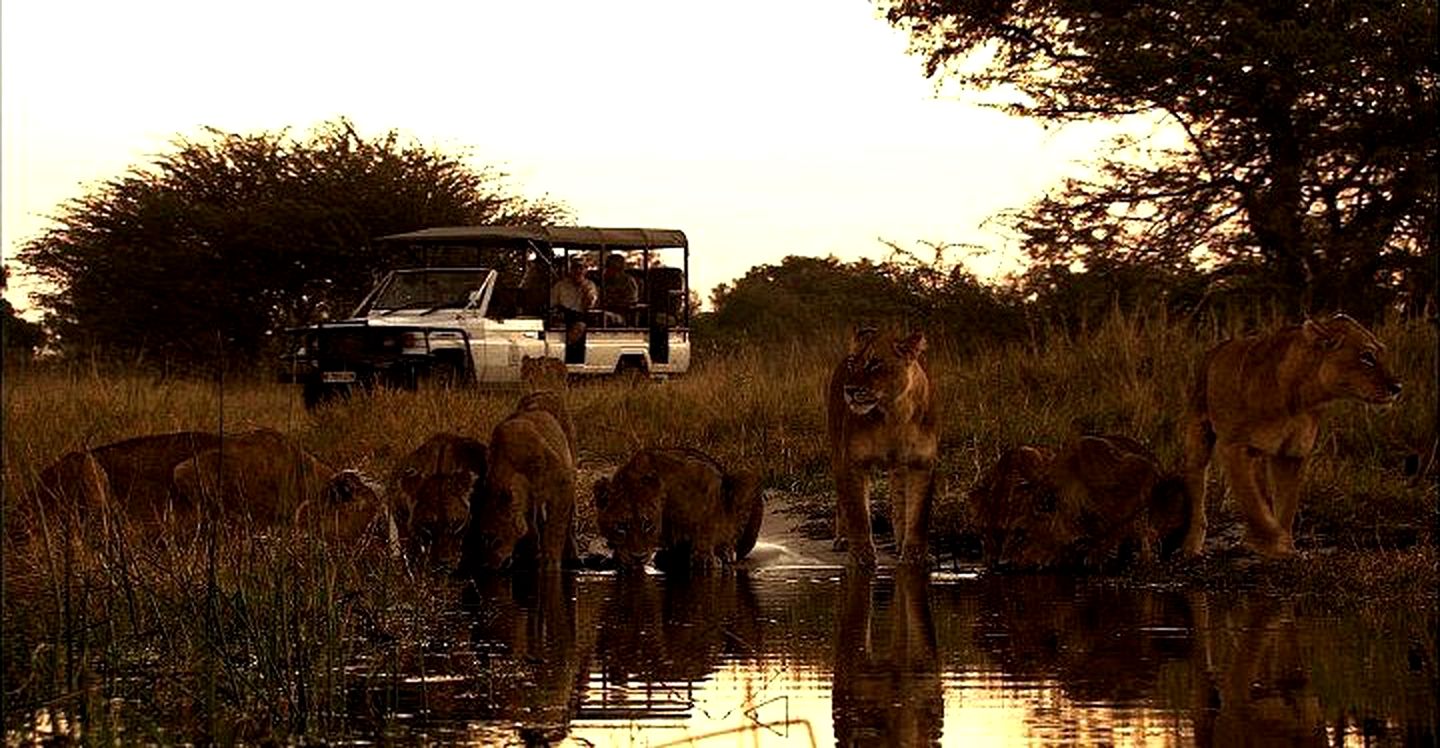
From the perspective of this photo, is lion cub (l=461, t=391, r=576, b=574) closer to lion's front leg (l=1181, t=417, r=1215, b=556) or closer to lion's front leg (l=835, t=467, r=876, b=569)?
lion's front leg (l=835, t=467, r=876, b=569)

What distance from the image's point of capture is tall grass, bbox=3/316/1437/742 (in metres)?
7.04

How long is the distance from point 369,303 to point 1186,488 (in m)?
17.1

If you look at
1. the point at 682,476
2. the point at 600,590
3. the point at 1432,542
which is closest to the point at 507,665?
the point at 600,590

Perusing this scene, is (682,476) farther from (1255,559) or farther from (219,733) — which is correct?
(219,733)

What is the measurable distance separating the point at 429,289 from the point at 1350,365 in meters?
17.4

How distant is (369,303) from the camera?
28188 millimetres

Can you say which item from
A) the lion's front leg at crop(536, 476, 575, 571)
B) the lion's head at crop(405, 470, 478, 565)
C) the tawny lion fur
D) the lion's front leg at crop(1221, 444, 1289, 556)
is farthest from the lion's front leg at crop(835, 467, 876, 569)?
the tawny lion fur

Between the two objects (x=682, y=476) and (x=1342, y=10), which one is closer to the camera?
(x=682, y=476)

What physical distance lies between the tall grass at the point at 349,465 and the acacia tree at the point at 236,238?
450 inches

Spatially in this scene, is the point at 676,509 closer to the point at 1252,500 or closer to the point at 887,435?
the point at 887,435

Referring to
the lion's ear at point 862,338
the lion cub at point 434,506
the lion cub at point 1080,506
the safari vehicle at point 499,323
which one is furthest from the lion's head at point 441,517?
the safari vehicle at point 499,323

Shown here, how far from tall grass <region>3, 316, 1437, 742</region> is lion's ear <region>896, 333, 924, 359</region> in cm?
144

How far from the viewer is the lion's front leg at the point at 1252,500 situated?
1180cm

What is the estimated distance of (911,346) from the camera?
12.4 m
